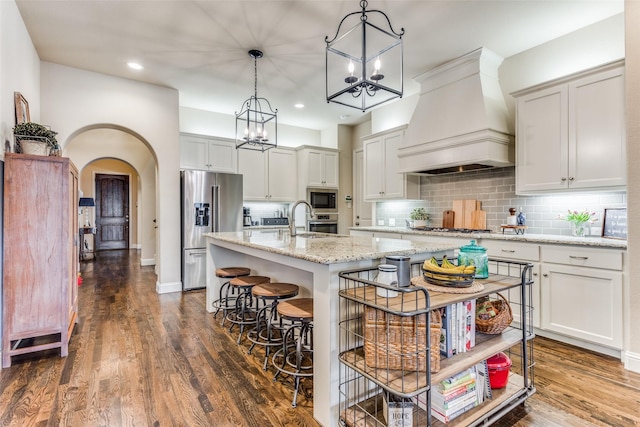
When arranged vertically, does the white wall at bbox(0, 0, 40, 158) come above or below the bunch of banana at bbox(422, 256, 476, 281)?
above

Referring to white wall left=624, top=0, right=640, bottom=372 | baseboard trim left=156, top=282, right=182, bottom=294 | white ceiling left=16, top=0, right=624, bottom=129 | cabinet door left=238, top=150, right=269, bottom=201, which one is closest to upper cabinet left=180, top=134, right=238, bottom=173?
cabinet door left=238, top=150, right=269, bottom=201

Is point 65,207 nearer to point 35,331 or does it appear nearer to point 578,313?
point 35,331

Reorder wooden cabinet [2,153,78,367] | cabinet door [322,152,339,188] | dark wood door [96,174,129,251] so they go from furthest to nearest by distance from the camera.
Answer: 1. dark wood door [96,174,129,251]
2. cabinet door [322,152,339,188]
3. wooden cabinet [2,153,78,367]

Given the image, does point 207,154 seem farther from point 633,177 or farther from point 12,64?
point 633,177

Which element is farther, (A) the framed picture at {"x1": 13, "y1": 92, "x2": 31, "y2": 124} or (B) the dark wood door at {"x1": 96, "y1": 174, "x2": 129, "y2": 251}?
(B) the dark wood door at {"x1": 96, "y1": 174, "x2": 129, "y2": 251}

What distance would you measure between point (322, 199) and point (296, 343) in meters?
3.98

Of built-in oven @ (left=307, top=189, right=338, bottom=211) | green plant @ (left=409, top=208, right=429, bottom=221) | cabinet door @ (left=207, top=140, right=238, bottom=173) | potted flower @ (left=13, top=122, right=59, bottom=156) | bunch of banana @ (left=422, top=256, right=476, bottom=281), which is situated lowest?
bunch of banana @ (left=422, top=256, right=476, bottom=281)

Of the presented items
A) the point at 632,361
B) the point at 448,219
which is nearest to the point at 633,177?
the point at 632,361

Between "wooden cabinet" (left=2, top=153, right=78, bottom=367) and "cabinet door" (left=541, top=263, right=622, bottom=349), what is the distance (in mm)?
4059

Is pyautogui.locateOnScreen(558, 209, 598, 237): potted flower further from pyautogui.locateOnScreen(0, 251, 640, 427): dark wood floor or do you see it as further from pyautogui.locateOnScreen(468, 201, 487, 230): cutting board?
pyautogui.locateOnScreen(0, 251, 640, 427): dark wood floor

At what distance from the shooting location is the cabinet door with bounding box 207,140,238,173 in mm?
5246

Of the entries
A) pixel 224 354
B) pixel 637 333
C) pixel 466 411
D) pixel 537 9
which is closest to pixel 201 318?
pixel 224 354

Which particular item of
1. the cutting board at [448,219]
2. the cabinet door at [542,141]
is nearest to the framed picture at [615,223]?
the cabinet door at [542,141]

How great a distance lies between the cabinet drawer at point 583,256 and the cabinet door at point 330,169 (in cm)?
393
